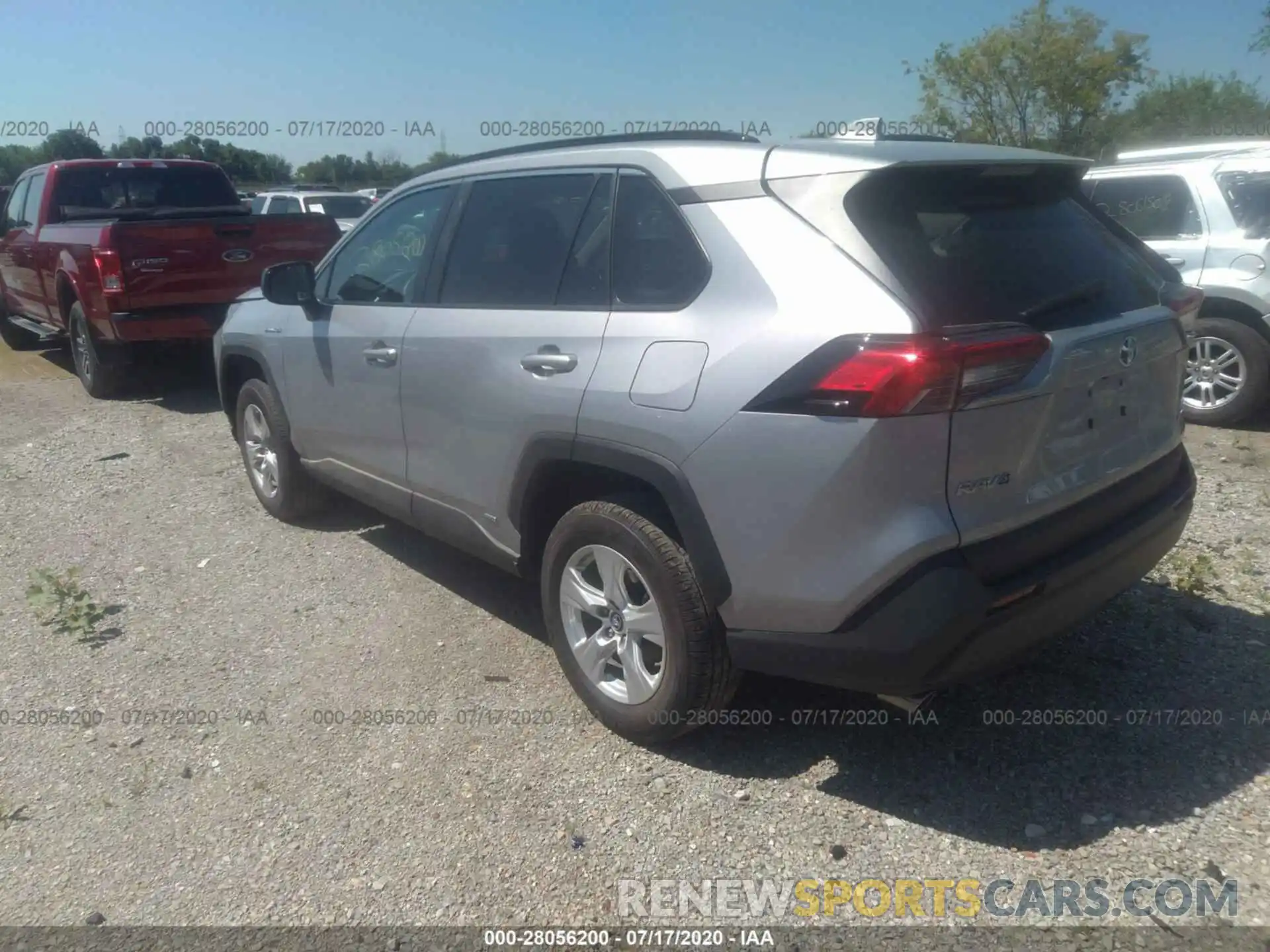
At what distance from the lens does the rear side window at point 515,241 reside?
3502 millimetres

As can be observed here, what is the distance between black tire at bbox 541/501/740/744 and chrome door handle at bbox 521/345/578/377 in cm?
44

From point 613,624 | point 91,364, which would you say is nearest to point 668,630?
point 613,624

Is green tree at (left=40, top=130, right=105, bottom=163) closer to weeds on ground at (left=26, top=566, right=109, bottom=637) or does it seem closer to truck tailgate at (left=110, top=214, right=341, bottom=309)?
truck tailgate at (left=110, top=214, right=341, bottom=309)

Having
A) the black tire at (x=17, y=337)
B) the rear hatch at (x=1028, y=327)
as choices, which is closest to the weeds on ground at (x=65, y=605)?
the rear hatch at (x=1028, y=327)

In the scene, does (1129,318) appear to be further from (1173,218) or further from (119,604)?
(1173,218)

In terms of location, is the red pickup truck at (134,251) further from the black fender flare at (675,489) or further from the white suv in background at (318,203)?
the white suv in background at (318,203)

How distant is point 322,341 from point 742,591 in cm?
264

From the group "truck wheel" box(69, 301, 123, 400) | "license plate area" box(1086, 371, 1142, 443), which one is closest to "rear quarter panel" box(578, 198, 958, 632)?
"license plate area" box(1086, 371, 1142, 443)

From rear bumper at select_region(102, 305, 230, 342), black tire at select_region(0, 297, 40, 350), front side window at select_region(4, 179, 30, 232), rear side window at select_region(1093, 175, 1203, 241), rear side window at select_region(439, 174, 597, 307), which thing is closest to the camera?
rear side window at select_region(439, 174, 597, 307)

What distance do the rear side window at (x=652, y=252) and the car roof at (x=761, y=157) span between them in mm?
77

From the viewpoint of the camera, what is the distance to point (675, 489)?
288 cm

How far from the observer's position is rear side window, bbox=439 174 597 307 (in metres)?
3.50

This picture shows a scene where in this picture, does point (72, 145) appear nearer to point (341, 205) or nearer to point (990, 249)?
point (341, 205)

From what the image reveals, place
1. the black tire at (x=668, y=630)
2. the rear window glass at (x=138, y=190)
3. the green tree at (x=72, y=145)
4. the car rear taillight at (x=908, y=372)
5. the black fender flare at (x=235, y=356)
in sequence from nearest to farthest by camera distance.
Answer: the car rear taillight at (x=908, y=372) < the black tire at (x=668, y=630) < the black fender flare at (x=235, y=356) < the rear window glass at (x=138, y=190) < the green tree at (x=72, y=145)
